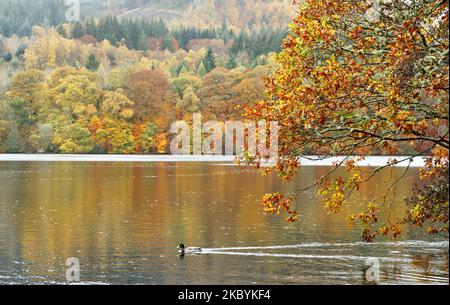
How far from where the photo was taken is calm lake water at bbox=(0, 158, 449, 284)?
27.6 m

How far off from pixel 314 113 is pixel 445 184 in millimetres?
3731

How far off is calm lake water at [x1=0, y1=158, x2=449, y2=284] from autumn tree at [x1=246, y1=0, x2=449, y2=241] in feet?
22.4

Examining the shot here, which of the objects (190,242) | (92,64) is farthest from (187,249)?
(92,64)

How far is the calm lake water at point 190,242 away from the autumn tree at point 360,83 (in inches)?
269

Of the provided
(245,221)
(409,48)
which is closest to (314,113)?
(409,48)

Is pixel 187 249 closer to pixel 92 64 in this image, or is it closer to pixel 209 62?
pixel 209 62

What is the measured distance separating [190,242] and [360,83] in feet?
56.5

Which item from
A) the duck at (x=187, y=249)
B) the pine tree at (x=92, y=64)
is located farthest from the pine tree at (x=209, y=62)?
the duck at (x=187, y=249)

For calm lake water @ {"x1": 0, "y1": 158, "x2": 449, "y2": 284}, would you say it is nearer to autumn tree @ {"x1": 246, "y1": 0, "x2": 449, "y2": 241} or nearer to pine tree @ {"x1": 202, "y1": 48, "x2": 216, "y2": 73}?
autumn tree @ {"x1": 246, "y1": 0, "x2": 449, "y2": 241}

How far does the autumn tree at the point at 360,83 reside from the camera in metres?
18.0

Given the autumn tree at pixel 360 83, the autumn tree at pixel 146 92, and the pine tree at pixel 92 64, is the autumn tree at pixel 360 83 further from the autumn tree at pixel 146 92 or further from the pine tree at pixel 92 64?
the pine tree at pixel 92 64

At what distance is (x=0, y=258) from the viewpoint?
102 ft

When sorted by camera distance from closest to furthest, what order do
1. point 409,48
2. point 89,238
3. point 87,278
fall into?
1. point 409,48
2. point 87,278
3. point 89,238
